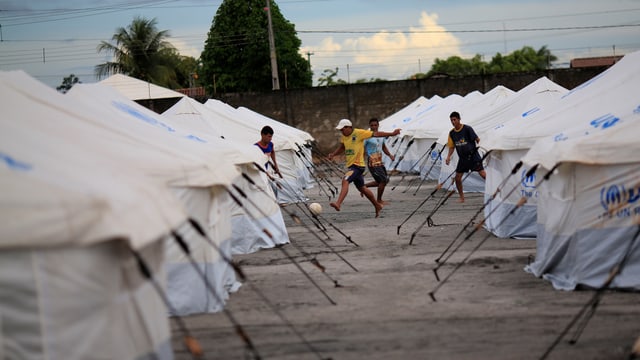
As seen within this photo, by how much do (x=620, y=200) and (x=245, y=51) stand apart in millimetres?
49106

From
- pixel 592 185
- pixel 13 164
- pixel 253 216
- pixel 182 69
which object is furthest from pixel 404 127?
pixel 182 69

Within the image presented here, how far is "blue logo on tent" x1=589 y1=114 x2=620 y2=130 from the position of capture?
10.6 meters

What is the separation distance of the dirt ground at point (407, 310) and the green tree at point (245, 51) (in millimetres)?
44157

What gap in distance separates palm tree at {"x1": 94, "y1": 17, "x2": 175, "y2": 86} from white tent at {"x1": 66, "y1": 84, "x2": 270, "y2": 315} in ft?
148

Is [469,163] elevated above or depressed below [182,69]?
below

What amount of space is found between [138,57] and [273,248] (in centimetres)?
4337

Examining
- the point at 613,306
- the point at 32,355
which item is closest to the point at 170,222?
the point at 32,355

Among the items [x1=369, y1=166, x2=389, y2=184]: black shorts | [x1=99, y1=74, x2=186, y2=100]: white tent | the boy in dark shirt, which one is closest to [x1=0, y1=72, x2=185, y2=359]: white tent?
[x1=369, y1=166, x2=389, y2=184]: black shorts

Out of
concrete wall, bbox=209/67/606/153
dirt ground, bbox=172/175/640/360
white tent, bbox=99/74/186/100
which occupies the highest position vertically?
white tent, bbox=99/74/186/100

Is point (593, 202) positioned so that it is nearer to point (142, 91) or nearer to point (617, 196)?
point (617, 196)

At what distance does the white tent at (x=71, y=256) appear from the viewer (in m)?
6.01

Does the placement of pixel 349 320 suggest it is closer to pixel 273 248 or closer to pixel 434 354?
pixel 434 354

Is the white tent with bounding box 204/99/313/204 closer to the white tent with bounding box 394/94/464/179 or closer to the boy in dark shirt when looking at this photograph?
the white tent with bounding box 394/94/464/179

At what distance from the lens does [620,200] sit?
399 inches
